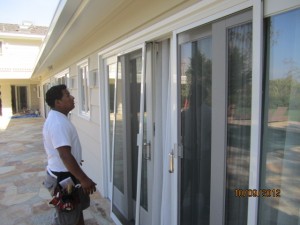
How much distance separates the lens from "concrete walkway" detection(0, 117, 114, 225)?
340 centimetres

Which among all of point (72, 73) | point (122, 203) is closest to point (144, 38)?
point (122, 203)

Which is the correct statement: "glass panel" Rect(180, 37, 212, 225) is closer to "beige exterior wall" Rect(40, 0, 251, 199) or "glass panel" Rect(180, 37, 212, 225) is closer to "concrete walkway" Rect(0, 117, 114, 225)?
"beige exterior wall" Rect(40, 0, 251, 199)

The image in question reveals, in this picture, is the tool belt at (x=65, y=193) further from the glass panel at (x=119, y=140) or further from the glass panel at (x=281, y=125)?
the glass panel at (x=281, y=125)

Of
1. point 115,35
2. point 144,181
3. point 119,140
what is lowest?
point 144,181

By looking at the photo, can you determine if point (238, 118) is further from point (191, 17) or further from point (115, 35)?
point (115, 35)

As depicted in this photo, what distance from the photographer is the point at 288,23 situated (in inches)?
48.4

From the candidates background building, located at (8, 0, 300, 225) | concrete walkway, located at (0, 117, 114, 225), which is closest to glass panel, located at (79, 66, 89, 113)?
concrete walkway, located at (0, 117, 114, 225)

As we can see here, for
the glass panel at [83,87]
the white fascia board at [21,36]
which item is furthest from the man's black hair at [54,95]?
the white fascia board at [21,36]

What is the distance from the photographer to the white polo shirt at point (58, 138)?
214cm

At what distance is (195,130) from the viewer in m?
1.94

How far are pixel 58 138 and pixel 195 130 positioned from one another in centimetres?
112

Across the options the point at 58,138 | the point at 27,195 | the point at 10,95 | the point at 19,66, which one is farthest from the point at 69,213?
the point at 10,95

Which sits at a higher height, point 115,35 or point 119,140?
point 115,35

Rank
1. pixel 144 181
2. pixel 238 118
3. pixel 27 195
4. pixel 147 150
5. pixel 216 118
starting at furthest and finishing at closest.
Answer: pixel 27 195
pixel 144 181
pixel 147 150
pixel 216 118
pixel 238 118
